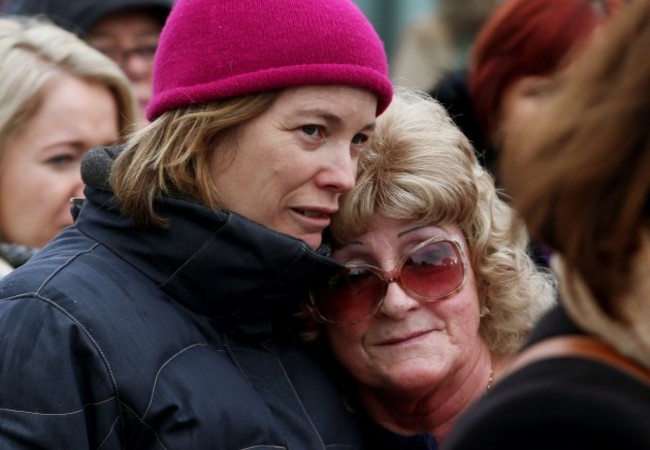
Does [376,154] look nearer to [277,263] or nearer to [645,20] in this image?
[277,263]

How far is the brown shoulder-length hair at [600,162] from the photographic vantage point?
5.03 ft

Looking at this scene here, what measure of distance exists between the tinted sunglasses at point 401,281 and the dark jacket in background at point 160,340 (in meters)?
0.15

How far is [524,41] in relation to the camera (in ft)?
14.3

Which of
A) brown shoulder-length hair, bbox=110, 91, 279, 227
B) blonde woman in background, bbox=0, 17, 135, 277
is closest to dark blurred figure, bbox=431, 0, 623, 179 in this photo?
blonde woman in background, bbox=0, 17, 135, 277

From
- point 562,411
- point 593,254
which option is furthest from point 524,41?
point 562,411

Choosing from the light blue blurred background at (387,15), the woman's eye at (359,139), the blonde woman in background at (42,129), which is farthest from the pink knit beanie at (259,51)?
the light blue blurred background at (387,15)

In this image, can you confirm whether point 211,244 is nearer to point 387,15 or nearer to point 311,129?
point 311,129

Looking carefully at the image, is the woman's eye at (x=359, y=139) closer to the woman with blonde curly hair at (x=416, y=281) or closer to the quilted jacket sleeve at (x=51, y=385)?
the woman with blonde curly hair at (x=416, y=281)

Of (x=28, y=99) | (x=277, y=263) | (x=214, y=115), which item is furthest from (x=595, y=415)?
(x=28, y=99)

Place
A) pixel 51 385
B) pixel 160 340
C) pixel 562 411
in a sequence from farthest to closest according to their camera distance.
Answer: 1. pixel 160 340
2. pixel 51 385
3. pixel 562 411

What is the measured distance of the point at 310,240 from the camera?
2.66 metres

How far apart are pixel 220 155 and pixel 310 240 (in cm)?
26

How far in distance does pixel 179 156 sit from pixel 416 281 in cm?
62

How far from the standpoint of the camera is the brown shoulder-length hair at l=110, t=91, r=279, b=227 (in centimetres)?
253
